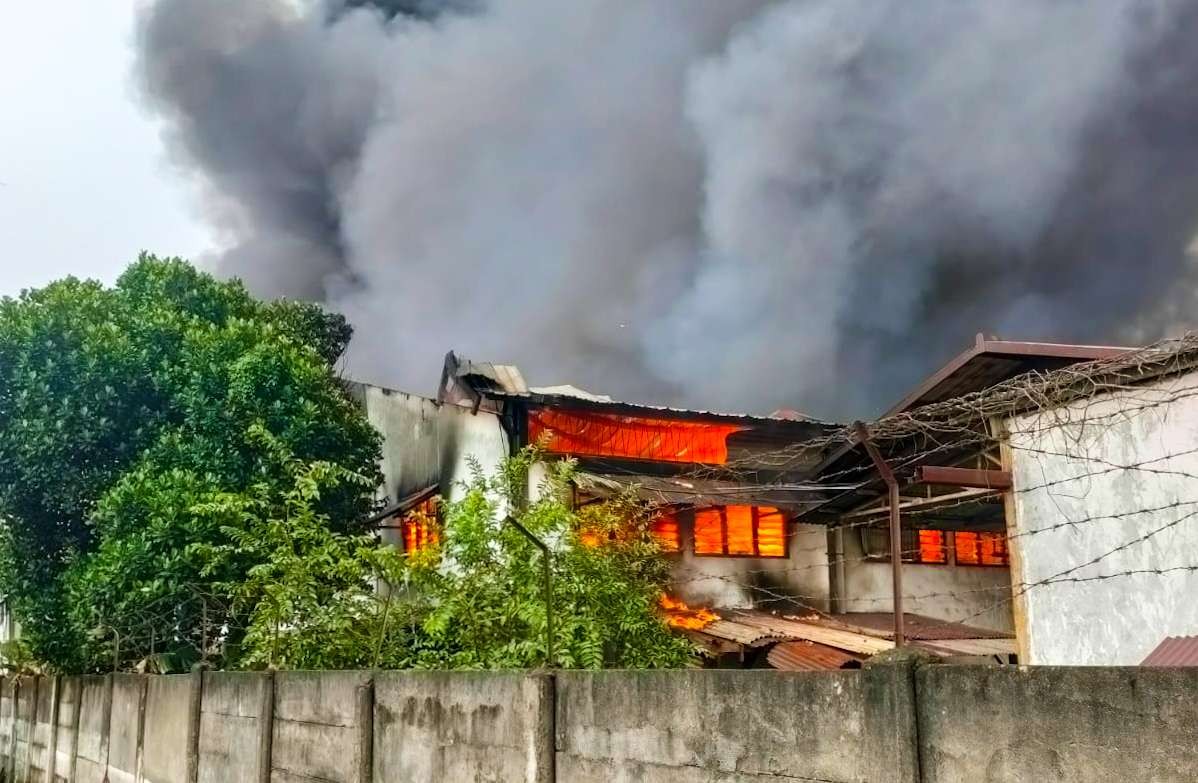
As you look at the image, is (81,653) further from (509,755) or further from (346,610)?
(509,755)

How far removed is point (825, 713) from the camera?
4180mm

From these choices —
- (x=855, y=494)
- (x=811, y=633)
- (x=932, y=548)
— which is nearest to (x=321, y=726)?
(x=855, y=494)

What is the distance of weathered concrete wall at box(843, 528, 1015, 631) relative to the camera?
16.8 meters

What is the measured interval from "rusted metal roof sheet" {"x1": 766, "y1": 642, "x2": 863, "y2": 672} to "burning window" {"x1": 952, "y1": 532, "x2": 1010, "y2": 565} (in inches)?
196

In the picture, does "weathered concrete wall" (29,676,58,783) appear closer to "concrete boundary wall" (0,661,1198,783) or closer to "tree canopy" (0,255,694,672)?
"tree canopy" (0,255,694,672)

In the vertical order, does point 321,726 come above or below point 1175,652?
below

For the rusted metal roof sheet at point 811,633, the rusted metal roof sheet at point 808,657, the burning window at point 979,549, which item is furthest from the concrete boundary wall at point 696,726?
the burning window at point 979,549

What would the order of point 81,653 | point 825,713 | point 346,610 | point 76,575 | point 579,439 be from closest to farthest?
point 825,713 → point 346,610 → point 76,575 → point 81,653 → point 579,439

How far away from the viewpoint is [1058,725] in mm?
3336

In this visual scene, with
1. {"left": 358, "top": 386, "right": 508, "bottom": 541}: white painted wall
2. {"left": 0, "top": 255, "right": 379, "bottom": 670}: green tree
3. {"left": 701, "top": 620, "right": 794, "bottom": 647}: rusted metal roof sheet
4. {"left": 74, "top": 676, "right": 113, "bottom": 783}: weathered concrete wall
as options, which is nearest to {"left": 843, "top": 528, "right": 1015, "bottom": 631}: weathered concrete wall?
{"left": 701, "top": 620, "right": 794, "bottom": 647}: rusted metal roof sheet

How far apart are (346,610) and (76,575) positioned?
18.8 ft

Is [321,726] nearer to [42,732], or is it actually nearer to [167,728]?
[167,728]

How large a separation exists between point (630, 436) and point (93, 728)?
8625mm

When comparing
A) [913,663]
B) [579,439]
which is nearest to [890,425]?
[913,663]
